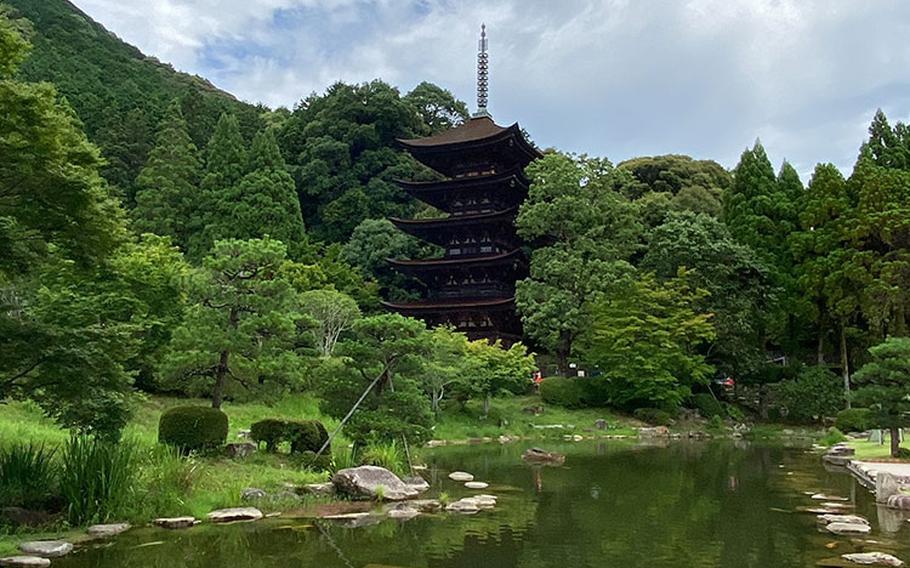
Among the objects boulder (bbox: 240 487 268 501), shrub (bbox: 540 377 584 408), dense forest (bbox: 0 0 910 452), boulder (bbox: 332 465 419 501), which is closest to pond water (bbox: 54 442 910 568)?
boulder (bbox: 240 487 268 501)

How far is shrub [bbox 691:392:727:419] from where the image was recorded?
3244 cm

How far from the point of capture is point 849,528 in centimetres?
1031

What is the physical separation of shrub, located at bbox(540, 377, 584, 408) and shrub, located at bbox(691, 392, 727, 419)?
17.4ft

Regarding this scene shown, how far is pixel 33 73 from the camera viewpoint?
1943 inches

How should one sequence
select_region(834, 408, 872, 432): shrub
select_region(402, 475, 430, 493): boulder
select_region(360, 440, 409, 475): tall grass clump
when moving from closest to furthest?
1. select_region(402, 475, 430, 493): boulder
2. select_region(360, 440, 409, 475): tall grass clump
3. select_region(834, 408, 872, 432): shrub

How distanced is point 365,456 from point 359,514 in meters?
2.93

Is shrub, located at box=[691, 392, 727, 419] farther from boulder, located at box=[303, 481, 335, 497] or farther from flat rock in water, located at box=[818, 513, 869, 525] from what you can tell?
boulder, located at box=[303, 481, 335, 497]

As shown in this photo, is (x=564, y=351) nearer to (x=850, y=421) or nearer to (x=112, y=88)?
(x=850, y=421)

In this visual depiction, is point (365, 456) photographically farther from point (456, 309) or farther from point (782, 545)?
point (456, 309)

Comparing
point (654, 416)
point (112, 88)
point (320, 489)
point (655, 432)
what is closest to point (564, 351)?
point (654, 416)

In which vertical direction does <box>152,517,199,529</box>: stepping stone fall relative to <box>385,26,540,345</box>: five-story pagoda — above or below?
below

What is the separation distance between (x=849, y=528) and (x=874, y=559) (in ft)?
6.84

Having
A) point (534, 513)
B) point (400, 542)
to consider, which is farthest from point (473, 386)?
point (400, 542)

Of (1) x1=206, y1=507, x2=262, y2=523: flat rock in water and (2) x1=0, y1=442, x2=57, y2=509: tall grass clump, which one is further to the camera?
(1) x1=206, y1=507, x2=262, y2=523: flat rock in water
